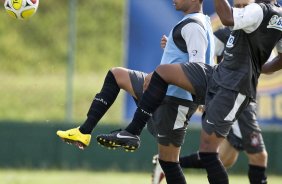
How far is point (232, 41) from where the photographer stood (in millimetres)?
7230

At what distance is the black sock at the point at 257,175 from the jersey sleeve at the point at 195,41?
2.26m

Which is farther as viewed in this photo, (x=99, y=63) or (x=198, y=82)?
(x=99, y=63)

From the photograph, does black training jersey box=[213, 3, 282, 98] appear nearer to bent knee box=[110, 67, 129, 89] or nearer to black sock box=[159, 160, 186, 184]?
bent knee box=[110, 67, 129, 89]

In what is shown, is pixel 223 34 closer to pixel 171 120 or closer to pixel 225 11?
pixel 171 120

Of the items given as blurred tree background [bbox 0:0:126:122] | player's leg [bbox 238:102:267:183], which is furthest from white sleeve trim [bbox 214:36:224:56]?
blurred tree background [bbox 0:0:126:122]

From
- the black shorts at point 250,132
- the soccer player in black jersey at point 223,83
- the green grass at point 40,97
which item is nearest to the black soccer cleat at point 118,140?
the soccer player in black jersey at point 223,83

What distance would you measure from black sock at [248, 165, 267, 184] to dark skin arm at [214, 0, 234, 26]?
271cm

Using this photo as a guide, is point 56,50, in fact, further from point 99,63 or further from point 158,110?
point 158,110

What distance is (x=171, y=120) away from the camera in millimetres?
7645

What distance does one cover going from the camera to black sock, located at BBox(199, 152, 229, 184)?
711 cm

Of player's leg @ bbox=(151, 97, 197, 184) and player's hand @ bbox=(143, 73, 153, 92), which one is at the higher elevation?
player's hand @ bbox=(143, 73, 153, 92)

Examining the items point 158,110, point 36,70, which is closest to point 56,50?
point 36,70

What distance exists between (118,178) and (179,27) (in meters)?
4.84

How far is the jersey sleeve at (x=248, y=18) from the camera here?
6.88 m
